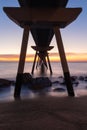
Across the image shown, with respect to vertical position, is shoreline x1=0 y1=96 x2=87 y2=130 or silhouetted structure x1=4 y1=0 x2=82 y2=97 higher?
silhouetted structure x1=4 y1=0 x2=82 y2=97

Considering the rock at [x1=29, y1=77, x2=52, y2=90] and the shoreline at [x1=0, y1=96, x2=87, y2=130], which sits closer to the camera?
the shoreline at [x1=0, y1=96, x2=87, y2=130]

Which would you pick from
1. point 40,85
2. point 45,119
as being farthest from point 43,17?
point 45,119

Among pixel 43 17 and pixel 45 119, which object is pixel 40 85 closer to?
pixel 43 17

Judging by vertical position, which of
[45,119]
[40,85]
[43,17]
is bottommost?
[45,119]

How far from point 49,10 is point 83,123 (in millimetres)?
6315

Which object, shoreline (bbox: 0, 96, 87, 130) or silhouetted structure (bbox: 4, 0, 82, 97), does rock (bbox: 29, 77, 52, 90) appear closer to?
silhouetted structure (bbox: 4, 0, 82, 97)

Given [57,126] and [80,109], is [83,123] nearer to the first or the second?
[57,126]

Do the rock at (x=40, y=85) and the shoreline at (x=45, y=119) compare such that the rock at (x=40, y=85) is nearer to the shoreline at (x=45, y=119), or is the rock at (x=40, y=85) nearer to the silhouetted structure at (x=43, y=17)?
the silhouetted structure at (x=43, y=17)

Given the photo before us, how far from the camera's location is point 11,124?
552 centimetres

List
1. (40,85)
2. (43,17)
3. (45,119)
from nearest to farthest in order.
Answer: (45,119)
(43,17)
(40,85)

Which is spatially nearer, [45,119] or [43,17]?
[45,119]

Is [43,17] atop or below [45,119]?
atop

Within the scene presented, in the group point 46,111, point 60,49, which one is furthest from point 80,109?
point 60,49

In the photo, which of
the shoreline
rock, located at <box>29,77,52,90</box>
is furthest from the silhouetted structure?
rock, located at <box>29,77,52,90</box>
